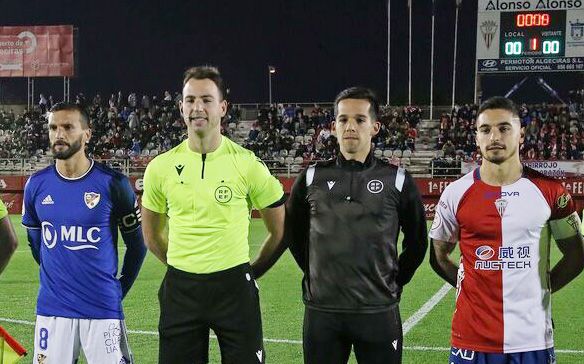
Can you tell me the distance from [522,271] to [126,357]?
2172 millimetres

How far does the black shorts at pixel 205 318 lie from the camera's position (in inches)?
155

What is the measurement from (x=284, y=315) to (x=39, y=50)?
2803cm

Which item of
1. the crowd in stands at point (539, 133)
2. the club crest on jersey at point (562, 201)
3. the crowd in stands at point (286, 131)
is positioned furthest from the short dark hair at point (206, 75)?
the crowd in stands at point (539, 133)

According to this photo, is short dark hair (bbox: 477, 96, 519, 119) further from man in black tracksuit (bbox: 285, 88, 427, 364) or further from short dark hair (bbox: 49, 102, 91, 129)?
short dark hair (bbox: 49, 102, 91, 129)

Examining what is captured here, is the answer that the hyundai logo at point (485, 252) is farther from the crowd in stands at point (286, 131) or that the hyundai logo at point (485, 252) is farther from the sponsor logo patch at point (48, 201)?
the crowd in stands at point (286, 131)

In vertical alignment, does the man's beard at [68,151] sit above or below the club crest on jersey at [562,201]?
above

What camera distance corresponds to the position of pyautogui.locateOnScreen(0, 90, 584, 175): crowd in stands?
28.0 metres

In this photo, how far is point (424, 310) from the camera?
870 centimetres

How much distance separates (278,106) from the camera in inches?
1387

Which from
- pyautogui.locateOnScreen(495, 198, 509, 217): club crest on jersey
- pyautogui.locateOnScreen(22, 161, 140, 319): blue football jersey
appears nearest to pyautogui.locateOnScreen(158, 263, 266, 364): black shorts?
pyautogui.locateOnScreen(22, 161, 140, 319): blue football jersey

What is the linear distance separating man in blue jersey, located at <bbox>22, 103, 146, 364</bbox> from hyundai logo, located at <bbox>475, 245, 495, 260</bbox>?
1.96m

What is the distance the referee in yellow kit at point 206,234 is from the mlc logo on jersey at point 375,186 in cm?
59

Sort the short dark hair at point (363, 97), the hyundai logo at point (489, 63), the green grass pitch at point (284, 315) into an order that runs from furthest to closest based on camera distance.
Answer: the hyundai logo at point (489, 63)
the green grass pitch at point (284, 315)
the short dark hair at point (363, 97)

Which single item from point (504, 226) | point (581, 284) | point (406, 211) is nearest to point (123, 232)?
point (406, 211)
